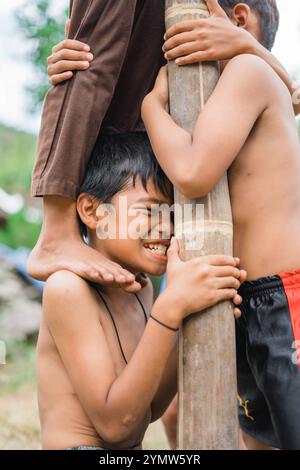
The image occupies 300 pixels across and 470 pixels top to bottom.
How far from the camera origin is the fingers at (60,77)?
2.43 meters

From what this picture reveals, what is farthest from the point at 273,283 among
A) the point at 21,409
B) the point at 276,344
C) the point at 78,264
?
the point at 21,409

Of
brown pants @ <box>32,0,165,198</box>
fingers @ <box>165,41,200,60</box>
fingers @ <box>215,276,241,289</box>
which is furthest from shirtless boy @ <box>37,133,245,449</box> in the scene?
fingers @ <box>165,41,200,60</box>

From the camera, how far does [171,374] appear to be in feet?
8.69

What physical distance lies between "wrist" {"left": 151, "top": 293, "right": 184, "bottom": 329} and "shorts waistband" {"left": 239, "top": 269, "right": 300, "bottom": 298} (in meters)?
0.36

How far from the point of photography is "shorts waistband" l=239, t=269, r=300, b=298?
2223 mm

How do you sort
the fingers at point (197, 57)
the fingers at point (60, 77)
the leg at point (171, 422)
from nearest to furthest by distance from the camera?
the fingers at point (197, 57) < the fingers at point (60, 77) < the leg at point (171, 422)

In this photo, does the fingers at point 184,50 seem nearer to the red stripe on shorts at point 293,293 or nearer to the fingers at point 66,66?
the fingers at point 66,66

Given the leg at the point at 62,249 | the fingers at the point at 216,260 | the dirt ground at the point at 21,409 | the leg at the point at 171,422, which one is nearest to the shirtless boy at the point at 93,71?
the leg at the point at 62,249

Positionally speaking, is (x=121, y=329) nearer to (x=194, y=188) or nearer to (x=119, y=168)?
(x=119, y=168)

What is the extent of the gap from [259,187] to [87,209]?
682 mm

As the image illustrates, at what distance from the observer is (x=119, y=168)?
8.40ft

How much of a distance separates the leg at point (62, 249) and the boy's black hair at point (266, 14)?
3.31 feet
